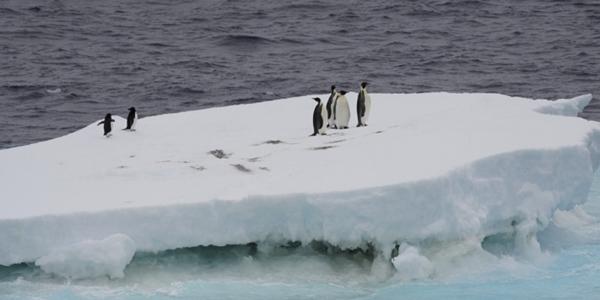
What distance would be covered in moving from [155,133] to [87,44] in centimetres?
1868

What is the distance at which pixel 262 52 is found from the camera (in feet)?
95.5

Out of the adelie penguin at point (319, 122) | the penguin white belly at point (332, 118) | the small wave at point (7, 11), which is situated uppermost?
the small wave at point (7, 11)

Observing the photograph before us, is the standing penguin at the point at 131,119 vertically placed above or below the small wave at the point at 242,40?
below

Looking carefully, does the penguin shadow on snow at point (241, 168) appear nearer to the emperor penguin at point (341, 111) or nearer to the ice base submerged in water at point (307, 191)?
the ice base submerged in water at point (307, 191)

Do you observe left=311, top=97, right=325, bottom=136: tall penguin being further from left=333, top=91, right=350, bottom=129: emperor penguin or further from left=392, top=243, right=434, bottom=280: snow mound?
left=392, top=243, right=434, bottom=280: snow mound

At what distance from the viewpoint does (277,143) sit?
11.9 m

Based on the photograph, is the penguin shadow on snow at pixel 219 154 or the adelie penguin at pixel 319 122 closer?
the penguin shadow on snow at pixel 219 154

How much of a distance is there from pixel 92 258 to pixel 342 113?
4.81 meters

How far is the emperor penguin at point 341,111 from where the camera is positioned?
13.2 m

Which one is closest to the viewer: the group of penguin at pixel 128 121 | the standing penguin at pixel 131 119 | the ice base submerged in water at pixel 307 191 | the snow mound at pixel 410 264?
the ice base submerged in water at pixel 307 191

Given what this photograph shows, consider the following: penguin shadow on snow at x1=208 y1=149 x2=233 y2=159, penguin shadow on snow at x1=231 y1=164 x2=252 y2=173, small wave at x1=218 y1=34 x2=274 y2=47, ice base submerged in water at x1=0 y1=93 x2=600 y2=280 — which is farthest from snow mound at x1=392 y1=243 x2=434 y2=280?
small wave at x1=218 y1=34 x2=274 y2=47

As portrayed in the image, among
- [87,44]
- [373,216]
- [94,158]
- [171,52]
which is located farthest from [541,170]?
[87,44]

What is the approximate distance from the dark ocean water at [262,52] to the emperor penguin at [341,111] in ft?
26.4

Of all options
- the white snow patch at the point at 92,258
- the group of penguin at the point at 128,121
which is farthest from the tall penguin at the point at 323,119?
the white snow patch at the point at 92,258
